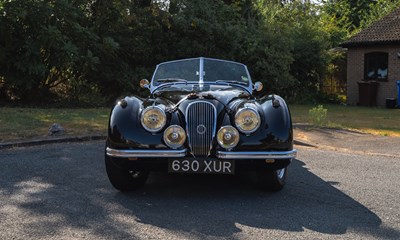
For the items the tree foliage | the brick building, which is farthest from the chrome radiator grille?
the brick building

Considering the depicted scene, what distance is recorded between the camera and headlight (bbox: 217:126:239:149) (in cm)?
441

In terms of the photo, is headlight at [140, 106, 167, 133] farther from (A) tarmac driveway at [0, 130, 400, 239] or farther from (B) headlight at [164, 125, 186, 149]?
(A) tarmac driveway at [0, 130, 400, 239]

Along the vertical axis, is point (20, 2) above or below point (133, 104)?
above

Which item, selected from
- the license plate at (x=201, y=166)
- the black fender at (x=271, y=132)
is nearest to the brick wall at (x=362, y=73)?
the black fender at (x=271, y=132)

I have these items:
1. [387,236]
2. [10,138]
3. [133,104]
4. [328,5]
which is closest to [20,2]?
[10,138]

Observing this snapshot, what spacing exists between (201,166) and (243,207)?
1.85 ft

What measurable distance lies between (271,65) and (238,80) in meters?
11.2

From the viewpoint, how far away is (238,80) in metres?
6.34

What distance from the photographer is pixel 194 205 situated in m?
4.38

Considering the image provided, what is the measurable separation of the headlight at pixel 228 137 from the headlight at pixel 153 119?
576 mm

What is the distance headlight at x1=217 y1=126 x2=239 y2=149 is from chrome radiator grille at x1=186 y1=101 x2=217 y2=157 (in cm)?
9

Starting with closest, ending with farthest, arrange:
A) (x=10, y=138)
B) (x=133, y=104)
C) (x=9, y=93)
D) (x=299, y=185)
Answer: (x=133, y=104) → (x=299, y=185) → (x=10, y=138) → (x=9, y=93)

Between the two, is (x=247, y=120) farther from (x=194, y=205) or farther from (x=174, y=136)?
(x=194, y=205)

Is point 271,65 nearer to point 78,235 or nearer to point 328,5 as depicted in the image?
point 78,235
